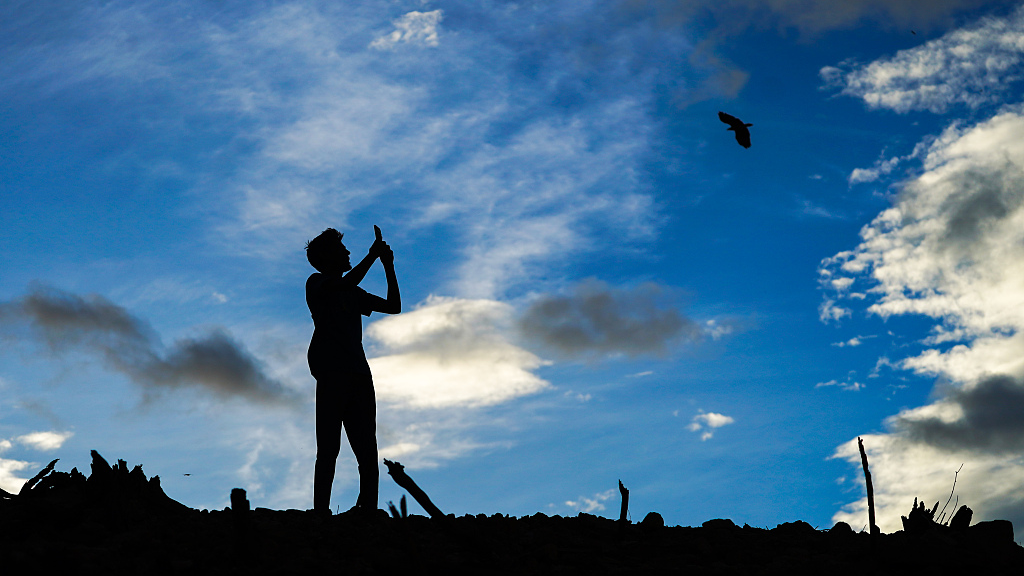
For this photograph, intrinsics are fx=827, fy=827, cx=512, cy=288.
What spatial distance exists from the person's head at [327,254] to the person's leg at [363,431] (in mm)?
1273

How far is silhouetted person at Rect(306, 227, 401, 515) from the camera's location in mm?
8469

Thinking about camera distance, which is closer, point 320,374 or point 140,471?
point 140,471

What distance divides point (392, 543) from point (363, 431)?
83.3 inches

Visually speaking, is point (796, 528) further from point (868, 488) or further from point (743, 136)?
point (743, 136)

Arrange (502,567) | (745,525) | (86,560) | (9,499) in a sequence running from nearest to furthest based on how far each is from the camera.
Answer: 1. (86,560)
2. (502,567)
3. (9,499)
4. (745,525)

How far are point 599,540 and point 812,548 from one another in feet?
6.20

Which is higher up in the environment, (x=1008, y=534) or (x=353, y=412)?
(x=353, y=412)

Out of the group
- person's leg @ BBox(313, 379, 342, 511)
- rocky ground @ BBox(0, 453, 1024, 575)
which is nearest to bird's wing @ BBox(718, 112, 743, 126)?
rocky ground @ BBox(0, 453, 1024, 575)

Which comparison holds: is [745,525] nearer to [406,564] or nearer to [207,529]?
[406,564]

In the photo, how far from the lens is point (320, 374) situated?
859 cm

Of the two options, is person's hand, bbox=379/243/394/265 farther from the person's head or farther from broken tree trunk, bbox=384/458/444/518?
broken tree trunk, bbox=384/458/444/518

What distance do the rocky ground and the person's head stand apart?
261cm

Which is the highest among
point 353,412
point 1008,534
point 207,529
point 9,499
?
point 353,412

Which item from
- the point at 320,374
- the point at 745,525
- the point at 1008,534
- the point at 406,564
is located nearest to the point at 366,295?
the point at 320,374
